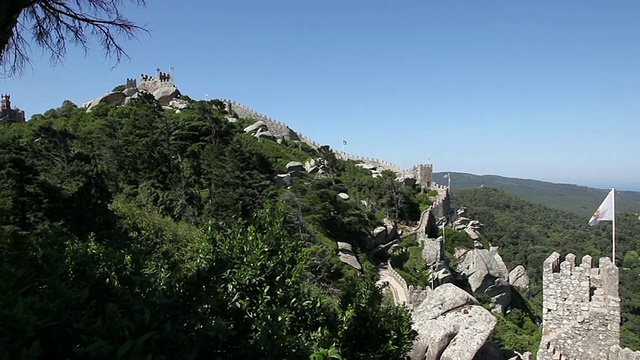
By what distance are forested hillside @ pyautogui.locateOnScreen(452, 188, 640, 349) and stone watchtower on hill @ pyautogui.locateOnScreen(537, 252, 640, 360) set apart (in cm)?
2622

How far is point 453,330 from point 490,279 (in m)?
24.7

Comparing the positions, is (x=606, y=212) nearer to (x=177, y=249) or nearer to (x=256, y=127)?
(x=177, y=249)

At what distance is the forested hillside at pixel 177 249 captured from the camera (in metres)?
3.41

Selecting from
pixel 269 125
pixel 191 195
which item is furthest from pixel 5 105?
pixel 191 195

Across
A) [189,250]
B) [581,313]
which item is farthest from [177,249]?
[581,313]

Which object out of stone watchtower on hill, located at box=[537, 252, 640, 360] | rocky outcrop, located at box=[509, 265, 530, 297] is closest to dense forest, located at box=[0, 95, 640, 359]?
rocky outcrop, located at box=[509, 265, 530, 297]

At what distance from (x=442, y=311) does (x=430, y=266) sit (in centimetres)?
2283

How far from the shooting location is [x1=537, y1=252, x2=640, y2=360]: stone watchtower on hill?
12.1 metres

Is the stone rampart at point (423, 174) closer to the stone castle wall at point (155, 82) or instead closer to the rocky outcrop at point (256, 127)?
the rocky outcrop at point (256, 127)

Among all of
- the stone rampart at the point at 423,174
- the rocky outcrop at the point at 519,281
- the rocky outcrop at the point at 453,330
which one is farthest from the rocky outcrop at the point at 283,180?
the rocky outcrop at the point at 453,330

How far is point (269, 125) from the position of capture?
55.9 metres

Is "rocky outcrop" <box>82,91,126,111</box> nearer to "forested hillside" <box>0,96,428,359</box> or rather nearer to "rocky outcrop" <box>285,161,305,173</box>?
"forested hillside" <box>0,96,428,359</box>

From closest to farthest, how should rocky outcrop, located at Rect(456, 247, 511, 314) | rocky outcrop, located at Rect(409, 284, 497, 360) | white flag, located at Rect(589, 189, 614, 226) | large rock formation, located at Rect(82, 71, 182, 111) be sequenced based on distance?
rocky outcrop, located at Rect(409, 284, 497, 360)
white flag, located at Rect(589, 189, 614, 226)
rocky outcrop, located at Rect(456, 247, 511, 314)
large rock formation, located at Rect(82, 71, 182, 111)

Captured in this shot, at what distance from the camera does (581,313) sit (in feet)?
41.3
